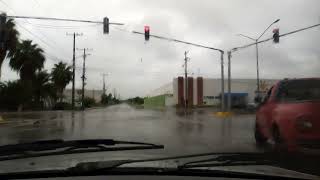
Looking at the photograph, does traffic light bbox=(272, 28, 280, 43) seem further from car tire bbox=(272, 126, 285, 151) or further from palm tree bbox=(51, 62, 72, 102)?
palm tree bbox=(51, 62, 72, 102)

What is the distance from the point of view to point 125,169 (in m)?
3.90

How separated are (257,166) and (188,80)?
344ft

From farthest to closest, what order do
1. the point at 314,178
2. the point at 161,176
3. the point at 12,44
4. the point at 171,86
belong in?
the point at 171,86 → the point at 12,44 → the point at 314,178 → the point at 161,176

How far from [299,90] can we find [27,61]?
6442 cm

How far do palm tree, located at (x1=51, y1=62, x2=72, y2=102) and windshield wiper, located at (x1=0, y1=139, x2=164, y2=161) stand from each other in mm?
93889

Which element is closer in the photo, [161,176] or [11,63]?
[161,176]

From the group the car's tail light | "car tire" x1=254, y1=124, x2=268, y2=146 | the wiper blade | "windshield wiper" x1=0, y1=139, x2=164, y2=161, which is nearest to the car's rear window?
the car's tail light

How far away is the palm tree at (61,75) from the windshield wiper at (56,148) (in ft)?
308

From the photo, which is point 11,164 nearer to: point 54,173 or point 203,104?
point 54,173

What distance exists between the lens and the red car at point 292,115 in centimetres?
1103

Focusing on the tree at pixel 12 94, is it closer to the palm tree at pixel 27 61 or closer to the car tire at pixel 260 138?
the palm tree at pixel 27 61

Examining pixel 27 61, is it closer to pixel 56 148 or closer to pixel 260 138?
pixel 260 138

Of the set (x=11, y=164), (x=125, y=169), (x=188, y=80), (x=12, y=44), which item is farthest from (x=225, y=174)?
(x=188, y=80)

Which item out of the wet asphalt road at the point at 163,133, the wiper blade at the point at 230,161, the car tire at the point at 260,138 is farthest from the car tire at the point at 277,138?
the wiper blade at the point at 230,161
